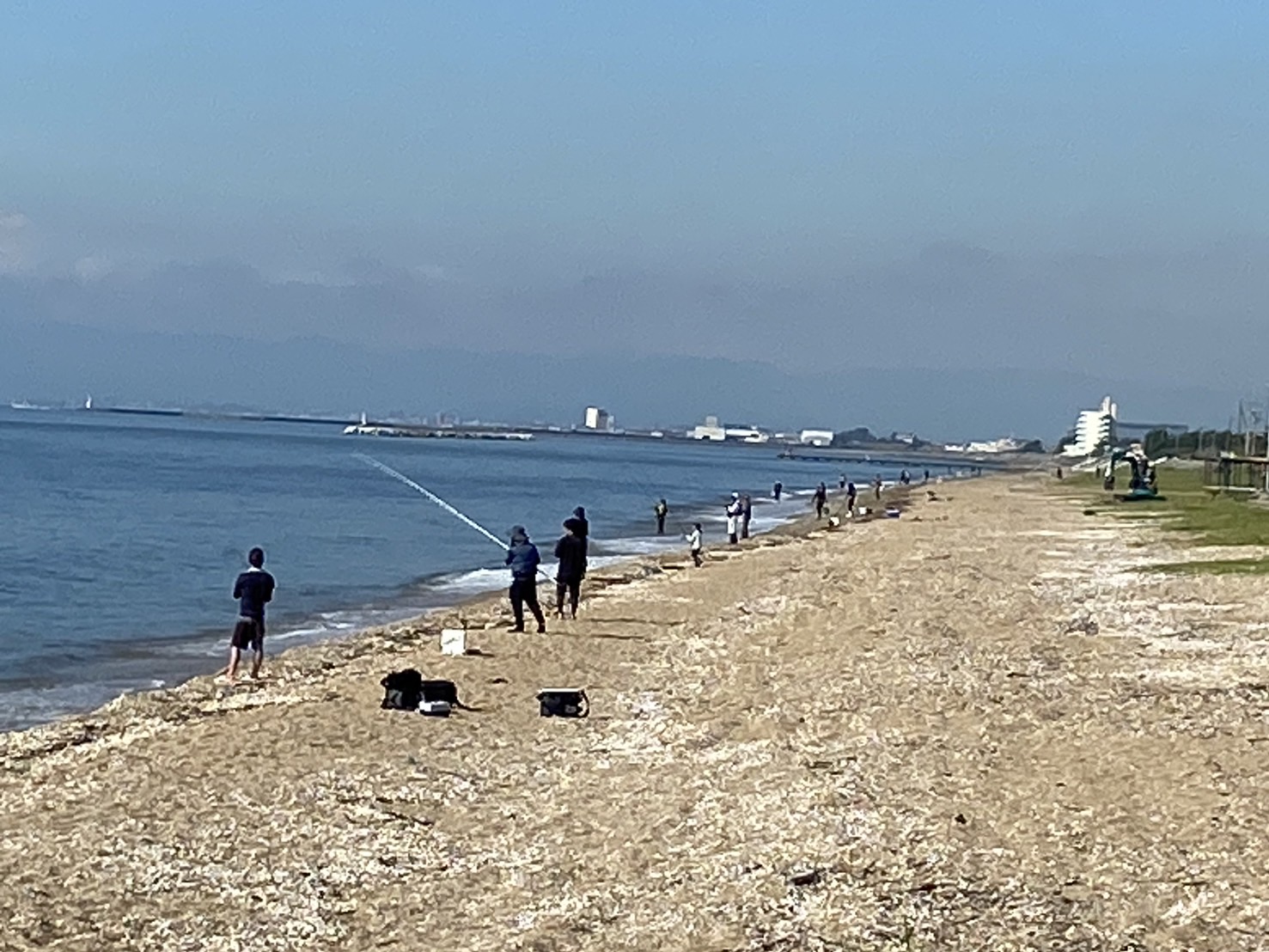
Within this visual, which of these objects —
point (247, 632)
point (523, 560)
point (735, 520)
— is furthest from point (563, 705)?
point (735, 520)

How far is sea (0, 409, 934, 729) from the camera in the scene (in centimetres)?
2372

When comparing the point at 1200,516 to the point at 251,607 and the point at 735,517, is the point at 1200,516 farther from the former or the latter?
the point at 251,607

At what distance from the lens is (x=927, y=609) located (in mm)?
23812

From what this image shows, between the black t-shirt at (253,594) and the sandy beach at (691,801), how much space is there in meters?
0.89

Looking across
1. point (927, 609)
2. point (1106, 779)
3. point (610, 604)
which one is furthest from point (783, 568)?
point (1106, 779)

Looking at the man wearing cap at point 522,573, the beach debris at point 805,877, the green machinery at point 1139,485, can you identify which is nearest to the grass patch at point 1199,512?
the green machinery at point 1139,485

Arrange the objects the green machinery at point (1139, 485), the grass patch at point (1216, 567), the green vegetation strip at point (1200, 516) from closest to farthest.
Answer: the grass patch at point (1216, 567), the green vegetation strip at point (1200, 516), the green machinery at point (1139, 485)

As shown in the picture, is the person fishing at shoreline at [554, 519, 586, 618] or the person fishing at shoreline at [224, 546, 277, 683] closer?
the person fishing at shoreline at [224, 546, 277, 683]

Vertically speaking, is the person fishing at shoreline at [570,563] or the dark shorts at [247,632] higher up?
the person fishing at shoreline at [570,563]

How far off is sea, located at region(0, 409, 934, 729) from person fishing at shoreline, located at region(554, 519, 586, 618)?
3.99m

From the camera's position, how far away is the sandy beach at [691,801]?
8734mm

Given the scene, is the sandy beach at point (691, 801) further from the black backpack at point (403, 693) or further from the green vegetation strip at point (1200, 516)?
the green vegetation strip at point (1200, 516)

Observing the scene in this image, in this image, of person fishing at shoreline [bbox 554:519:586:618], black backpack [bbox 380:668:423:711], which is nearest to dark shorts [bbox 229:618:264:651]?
black backpack [bbox 380:668:423:711]

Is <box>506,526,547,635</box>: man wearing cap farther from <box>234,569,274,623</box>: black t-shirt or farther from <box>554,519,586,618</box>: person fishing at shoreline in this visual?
<box>234,569,274,623</box>: black t-shirt
